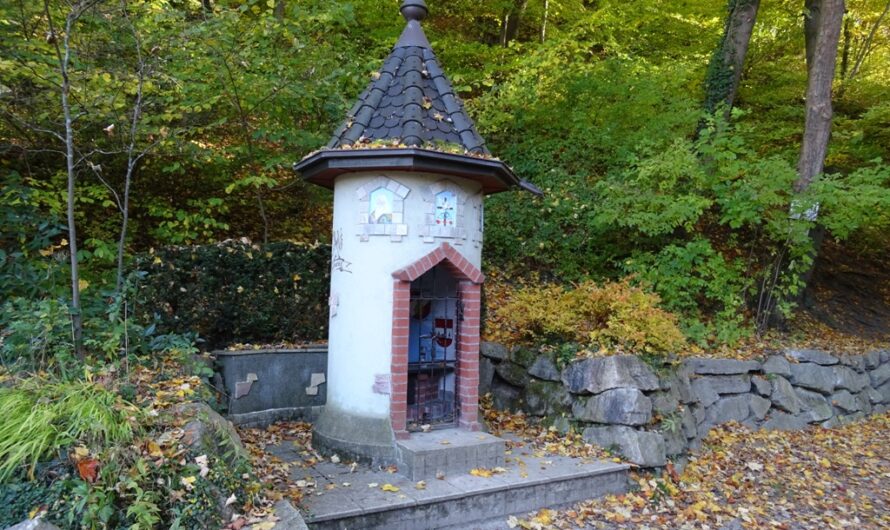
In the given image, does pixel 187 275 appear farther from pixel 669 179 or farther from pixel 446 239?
pixel 669 179

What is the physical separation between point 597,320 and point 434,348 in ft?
6.47

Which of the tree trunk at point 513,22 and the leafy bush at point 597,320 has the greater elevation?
the tree trunk at point 513,22

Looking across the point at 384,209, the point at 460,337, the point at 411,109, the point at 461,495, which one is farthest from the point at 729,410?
the point at 411,109

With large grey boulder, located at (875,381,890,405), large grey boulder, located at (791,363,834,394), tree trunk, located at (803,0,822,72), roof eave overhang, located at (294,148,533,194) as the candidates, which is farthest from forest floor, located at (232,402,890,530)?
tree trunk, located at (803,0,822,72)

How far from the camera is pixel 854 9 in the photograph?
12.8m

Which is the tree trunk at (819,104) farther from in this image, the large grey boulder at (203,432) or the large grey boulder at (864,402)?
the large grey boulder at (203,432)

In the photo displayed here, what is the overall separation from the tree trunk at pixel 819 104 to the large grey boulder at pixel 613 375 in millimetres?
5178

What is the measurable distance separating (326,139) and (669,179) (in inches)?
197

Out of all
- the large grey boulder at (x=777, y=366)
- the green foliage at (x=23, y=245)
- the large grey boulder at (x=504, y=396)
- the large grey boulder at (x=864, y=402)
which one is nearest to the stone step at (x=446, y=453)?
the large grey boulder at (x=504, y=396)

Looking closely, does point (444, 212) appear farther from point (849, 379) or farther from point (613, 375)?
point (849, 379)

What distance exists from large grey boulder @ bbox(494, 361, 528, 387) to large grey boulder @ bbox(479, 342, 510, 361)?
10cm

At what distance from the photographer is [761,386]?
745 cm

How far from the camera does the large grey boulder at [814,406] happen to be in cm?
780

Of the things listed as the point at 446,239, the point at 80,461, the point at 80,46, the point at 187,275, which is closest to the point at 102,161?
the point at 80,46
